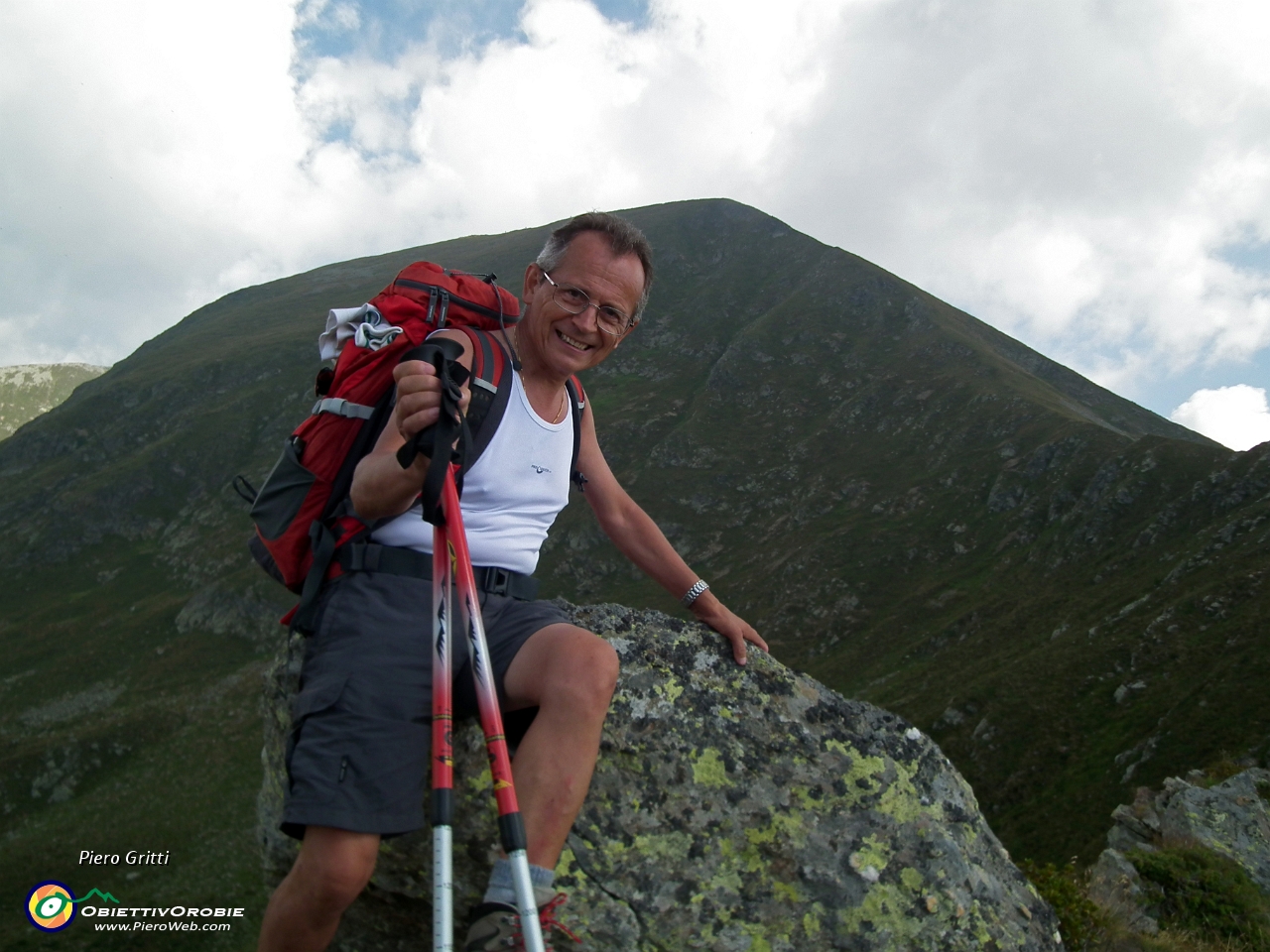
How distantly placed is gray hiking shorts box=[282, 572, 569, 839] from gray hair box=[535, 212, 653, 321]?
2.33 metres

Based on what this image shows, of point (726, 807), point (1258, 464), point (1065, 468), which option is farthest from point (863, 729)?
point (1065, 468)

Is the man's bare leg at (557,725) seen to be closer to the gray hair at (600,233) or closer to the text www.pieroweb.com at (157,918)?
the gray hair at (600,233)

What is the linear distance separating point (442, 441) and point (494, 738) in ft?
4.58

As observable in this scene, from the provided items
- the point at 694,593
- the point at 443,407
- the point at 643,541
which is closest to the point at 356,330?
the point at 443,407

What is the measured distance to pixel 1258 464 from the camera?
2539 inches

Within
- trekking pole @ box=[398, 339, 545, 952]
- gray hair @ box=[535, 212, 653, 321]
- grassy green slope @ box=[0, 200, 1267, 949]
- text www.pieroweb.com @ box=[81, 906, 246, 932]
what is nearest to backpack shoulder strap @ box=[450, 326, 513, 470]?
trekking pole @ box=[398, 339, 545, 952]

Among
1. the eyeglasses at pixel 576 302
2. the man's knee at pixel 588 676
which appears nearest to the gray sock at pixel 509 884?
the man's knee at pixel 588 676

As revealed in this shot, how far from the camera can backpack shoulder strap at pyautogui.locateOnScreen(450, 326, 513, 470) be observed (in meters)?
4.45

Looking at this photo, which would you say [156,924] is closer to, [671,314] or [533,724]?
[533,724]

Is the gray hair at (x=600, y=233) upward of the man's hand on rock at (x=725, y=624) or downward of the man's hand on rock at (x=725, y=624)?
upward

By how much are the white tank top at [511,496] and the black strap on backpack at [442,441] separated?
677 millimetres

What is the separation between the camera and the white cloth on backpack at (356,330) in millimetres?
4457

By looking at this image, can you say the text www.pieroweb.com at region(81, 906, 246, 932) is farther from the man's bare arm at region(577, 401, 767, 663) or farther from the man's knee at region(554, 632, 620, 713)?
the man's knee at region(554, 632, 620, 713)

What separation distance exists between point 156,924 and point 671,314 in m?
Result: 136
